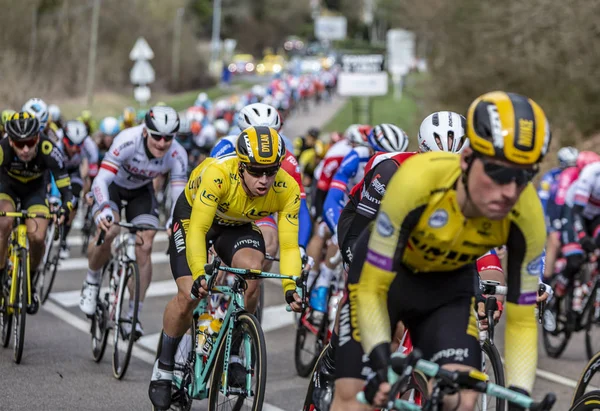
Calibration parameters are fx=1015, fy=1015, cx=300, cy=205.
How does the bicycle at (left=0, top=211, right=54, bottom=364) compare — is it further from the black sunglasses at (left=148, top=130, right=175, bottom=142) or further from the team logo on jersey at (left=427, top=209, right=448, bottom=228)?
the team logo on jersey at (left=427, top=209, right=448, bottom=228)

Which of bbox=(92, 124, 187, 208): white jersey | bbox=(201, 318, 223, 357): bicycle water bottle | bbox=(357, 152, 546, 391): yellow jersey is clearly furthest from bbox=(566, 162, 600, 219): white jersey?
bbox=(357, 152, 546, 391): yellow jersey

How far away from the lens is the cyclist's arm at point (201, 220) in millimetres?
5953

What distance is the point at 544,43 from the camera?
25281 mm

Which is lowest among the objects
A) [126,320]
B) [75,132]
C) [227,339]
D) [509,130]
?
[126,320]

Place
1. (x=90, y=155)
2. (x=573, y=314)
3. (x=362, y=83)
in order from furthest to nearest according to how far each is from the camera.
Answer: (x=362, y=83) < (x=90, y=155) < (x=573, y=314)

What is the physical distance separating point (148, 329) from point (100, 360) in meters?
1.71

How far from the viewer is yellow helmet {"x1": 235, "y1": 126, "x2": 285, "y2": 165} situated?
6027 millimetres

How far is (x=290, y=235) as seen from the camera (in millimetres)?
6344

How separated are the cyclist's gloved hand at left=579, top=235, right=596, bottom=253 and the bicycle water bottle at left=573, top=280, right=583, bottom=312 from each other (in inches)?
17.1

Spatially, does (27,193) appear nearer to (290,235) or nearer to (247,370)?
(290,235)

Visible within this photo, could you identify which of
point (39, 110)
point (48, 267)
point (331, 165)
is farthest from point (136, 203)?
point (39, 110)

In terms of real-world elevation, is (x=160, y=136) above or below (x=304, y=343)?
above

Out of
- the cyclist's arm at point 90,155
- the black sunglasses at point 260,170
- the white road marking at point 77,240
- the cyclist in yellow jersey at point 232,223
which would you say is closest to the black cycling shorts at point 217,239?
the cyclist in yellow jersey at point 232,223

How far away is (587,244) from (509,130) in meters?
6.86
